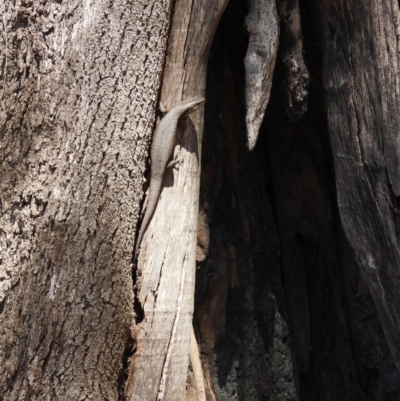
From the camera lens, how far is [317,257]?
3.43m

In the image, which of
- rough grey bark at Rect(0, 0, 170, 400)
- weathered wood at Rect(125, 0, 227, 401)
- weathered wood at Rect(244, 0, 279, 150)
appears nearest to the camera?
rough grey bark at Rect(0, 0, 170, 400)

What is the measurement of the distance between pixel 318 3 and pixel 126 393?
1.81m

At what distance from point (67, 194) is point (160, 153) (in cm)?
44

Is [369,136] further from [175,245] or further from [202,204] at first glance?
[175,245]

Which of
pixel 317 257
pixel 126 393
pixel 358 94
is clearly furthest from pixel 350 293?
pixel 126 393

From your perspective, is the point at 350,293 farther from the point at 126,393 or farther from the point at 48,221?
the point at 48,221

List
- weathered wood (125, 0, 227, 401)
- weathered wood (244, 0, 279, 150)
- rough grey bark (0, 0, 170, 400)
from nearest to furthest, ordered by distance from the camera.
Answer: rough grey bark (0, 0, 170, 400)
weathered wood (125, 0, 227, 401)
weathered wood (244, 0, 279, 150)

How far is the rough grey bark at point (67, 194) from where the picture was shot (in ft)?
7.53

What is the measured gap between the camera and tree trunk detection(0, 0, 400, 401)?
2.33 metres

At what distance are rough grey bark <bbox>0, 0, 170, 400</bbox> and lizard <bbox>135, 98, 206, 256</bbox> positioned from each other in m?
0.07

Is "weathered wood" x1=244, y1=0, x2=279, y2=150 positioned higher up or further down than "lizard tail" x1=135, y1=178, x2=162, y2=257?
higher up

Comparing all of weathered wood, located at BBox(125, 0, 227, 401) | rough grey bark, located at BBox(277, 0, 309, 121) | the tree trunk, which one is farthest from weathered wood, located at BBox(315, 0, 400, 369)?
weathered wood, located at BBox(125, 0, 227, 401)

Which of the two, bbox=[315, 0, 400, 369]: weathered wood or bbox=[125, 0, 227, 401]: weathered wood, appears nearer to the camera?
bbox=[125, 0, 227, 401]: weathered wood

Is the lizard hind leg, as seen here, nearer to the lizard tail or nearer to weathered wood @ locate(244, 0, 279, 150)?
the lizard tail
